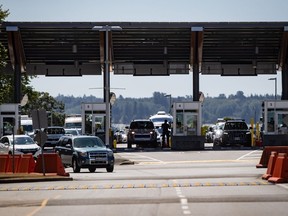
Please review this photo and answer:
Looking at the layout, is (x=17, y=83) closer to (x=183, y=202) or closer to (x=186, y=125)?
(x=186, y=125)

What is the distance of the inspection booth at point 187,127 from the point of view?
6303 cm

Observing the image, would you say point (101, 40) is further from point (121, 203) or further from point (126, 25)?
point (121, 203)

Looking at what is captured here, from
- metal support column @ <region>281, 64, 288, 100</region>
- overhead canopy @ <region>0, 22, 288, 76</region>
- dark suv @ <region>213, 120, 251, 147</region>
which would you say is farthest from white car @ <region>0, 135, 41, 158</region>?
metal support column @ <region>281, 64, 288, 100</region>

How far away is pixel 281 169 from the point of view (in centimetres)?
2719

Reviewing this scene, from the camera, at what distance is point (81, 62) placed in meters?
68.8

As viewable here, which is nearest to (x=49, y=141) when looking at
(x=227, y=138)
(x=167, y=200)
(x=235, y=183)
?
(x=227, y=138)

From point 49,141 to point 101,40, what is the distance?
8.15 m

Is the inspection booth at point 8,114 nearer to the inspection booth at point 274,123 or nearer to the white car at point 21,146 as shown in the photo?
the white car at point 21,146

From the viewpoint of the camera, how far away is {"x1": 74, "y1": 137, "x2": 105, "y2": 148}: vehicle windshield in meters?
39.3

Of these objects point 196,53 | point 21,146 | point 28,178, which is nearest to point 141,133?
point 196,53

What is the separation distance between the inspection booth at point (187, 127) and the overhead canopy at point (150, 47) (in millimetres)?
4910

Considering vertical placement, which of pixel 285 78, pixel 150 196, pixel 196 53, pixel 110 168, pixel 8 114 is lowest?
pixel 110 168

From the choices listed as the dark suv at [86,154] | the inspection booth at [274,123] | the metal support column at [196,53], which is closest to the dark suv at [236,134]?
the inspection booth at [274,123]

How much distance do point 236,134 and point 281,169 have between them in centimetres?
3708
